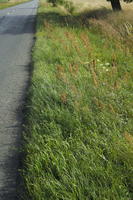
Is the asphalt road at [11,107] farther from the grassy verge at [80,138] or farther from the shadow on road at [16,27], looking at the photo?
the shadow on road at [16,27]

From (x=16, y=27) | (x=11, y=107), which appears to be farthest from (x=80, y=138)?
(x=16, y=27)

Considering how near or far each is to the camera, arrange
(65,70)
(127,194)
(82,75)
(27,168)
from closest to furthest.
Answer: (127,194), (27,168), (82,75), (65,70)

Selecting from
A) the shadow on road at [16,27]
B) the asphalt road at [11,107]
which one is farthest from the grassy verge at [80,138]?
the shadow on road at [16,27]

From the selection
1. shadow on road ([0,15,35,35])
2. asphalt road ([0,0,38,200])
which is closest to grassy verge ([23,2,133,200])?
asphalt road ([0,0,38,200])

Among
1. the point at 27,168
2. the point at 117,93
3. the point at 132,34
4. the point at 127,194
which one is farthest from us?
the point at 132,34

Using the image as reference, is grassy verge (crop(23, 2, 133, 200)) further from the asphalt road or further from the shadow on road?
the shadow on road

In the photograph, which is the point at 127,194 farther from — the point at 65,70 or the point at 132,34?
the point at 132,34

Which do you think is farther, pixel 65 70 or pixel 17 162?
pixel 65 70

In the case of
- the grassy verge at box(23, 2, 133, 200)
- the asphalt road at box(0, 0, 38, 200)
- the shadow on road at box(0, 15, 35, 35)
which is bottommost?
the shadow on road at box(0, 15, 35, 35)

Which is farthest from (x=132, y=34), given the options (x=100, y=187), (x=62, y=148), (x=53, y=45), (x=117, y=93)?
(x=100, y=187)

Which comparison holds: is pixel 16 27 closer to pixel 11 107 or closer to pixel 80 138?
pixel 11 107

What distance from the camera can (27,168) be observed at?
3570mm

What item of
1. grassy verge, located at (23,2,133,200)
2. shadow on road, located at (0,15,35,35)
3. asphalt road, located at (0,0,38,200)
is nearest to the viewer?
grassy verge, located at (23,2,133,200)

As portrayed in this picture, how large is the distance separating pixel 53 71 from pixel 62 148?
3520mm
